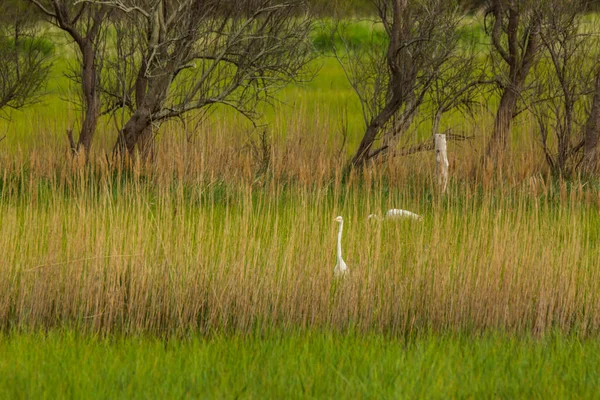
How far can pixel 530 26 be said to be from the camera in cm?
952

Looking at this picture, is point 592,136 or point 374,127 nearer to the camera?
point 592,136

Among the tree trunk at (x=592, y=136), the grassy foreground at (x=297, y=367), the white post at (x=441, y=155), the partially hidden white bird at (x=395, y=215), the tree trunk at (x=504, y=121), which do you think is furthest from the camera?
the tree trunk at (x=592, y=136)

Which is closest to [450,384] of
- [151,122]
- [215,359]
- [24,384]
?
[215,359]

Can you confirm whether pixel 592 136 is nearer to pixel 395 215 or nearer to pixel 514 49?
pixel 514 49

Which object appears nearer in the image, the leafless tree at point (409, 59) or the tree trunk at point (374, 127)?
the leafless tree at point (409, 59)

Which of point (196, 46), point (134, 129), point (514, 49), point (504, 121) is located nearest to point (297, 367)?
point (134, 129)

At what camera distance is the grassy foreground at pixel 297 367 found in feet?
12.7

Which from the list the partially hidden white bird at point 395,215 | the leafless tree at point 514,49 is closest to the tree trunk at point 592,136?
the leafless tree at point 514,49

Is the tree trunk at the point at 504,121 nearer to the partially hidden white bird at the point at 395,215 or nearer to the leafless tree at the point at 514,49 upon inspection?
the leafless tree at the point at 514,49

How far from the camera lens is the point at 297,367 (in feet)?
13.6

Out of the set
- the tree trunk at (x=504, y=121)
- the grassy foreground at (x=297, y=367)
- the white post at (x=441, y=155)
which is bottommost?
the grassy foreground at (x=297, y=367)

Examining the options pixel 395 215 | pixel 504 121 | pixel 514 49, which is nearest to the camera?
pixel 395 215

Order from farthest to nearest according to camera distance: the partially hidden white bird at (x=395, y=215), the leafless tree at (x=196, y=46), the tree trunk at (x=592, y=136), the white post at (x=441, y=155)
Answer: the tree trunk at (x=592, y=136), the leafless tree at (x=196, y=46), the white post at (x=441, y=155), the partially hidden white bird at (x=395, y=215)

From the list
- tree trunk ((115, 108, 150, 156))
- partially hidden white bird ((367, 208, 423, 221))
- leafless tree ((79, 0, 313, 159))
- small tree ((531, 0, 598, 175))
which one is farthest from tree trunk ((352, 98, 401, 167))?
partially hidden white bird ((367, 208, 423, 221))
